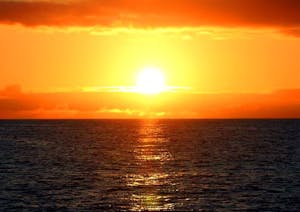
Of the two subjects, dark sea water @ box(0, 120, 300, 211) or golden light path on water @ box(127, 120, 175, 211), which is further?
dark sea water @ box(0, 120, 300, 211)

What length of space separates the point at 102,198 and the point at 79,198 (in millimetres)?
2843

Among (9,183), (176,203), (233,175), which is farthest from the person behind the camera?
(233,175)

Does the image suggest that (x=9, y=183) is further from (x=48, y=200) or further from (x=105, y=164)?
(x=105, y=164)

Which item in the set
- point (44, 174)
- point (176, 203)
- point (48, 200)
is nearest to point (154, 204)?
point (176, 203)

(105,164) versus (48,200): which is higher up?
(105,164)

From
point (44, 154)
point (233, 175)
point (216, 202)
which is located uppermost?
point (44, 154)

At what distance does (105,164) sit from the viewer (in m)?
117

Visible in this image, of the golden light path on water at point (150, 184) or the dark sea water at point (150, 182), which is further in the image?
the dark sea water at point (150, 182)

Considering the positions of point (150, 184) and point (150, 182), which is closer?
point (150, 184)

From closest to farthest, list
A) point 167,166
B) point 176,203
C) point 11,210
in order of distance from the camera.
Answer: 1. point 11,210
2. point 176,203
3. point 167,166

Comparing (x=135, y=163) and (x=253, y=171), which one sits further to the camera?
(x=135, y=163)

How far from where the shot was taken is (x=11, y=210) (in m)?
65.6

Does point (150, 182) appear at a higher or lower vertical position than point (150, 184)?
→ higher

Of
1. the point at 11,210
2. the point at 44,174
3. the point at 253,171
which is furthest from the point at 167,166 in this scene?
the point at 11,210
